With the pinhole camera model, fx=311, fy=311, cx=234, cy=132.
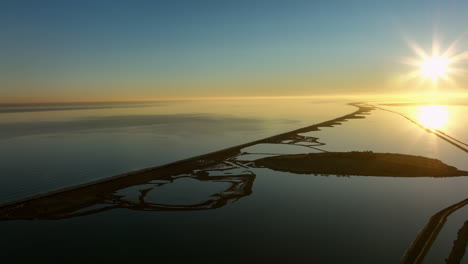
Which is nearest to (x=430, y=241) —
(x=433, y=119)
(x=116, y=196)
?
(x=116, y=196)

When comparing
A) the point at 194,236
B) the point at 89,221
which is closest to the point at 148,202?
the point at 89,221

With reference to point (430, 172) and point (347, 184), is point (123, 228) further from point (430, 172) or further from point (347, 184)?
point (430, 172)

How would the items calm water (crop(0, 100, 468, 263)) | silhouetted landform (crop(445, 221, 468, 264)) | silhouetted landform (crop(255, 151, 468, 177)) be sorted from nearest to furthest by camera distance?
silhouetted landform (crop(445, 221, 468, 264)) < calm water (crop(0, 100, 468, 263)) < silhouetted landform (crop(255, 151, 468, 177))

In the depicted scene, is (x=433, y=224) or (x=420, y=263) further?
(x=433, y=224)

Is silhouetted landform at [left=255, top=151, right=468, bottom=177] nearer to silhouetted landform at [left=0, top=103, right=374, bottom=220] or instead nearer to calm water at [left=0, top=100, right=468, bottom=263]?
calm water at [left=0, top=100, right=468, bottom=263]

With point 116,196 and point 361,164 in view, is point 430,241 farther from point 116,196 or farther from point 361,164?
point 116,196

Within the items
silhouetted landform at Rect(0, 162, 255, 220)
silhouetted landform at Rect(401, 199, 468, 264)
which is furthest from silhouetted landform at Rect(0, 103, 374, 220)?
silhouetted landform at Rect(401, 199, 468, 264)

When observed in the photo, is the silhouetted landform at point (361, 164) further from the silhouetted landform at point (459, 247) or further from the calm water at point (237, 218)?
the silhouetted landform at point (459, 247)
